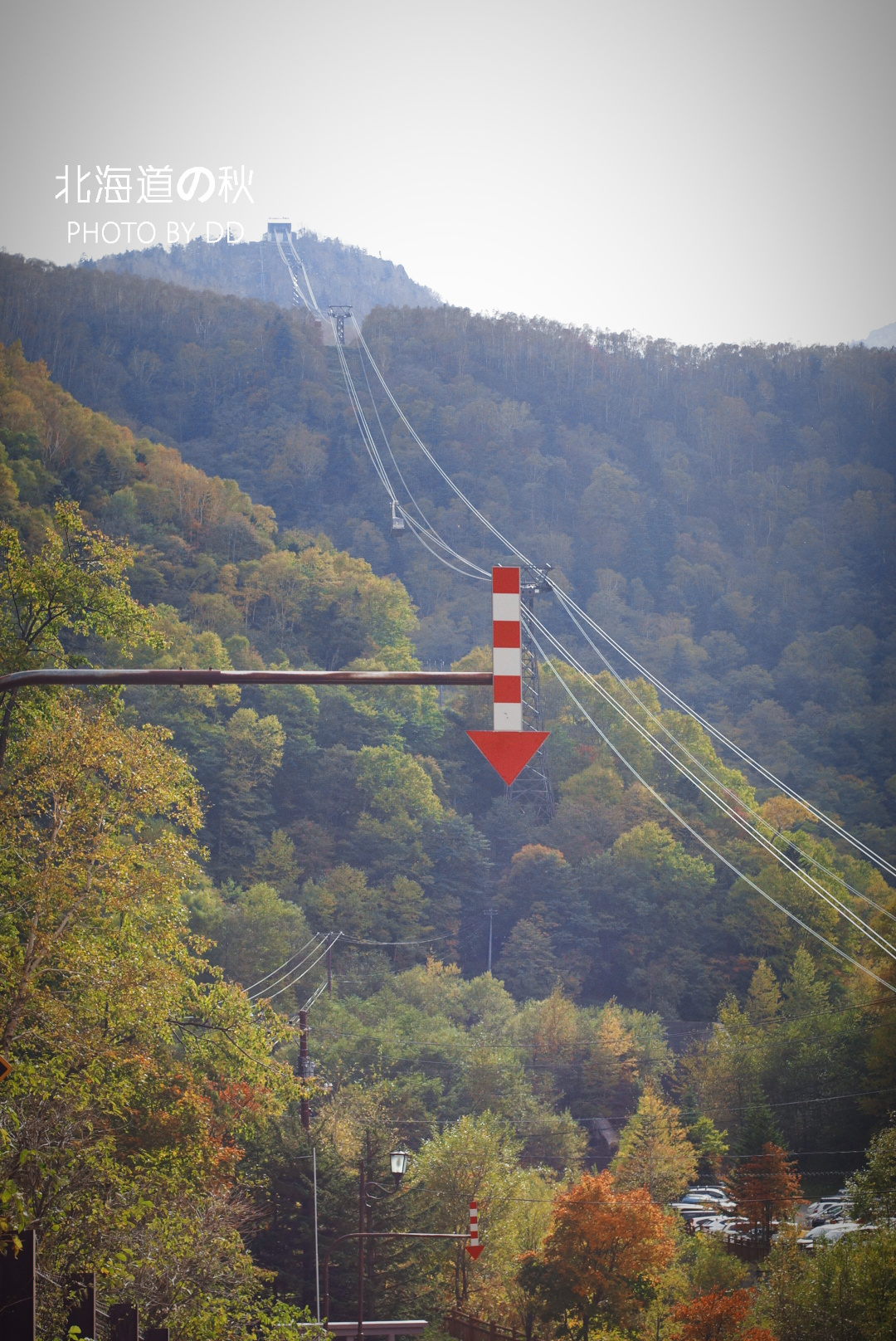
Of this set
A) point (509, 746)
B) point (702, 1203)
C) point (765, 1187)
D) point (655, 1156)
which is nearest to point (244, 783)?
point (655, 1156)

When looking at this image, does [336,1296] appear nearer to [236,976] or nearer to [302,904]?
[236,976]

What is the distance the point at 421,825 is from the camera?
242ft

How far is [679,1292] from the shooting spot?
32.4 meters

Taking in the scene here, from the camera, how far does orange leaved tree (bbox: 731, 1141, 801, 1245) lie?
39344 millimetres

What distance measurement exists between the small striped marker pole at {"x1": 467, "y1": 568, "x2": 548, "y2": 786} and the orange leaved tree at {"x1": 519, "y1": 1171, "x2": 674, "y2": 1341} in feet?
90.0

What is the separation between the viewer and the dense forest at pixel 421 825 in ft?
52.4

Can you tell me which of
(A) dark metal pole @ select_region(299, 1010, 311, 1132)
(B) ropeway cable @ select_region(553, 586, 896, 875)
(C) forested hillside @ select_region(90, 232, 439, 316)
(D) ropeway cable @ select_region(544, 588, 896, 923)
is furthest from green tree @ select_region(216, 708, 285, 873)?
(C) forested hillside @ select_region(90, 232, 439, 316)

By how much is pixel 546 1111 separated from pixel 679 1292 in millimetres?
15653

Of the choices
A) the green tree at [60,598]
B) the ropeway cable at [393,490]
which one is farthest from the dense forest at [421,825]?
the ropeway cable at [393,490]

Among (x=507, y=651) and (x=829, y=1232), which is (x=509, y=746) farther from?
(x=829, y=1232)

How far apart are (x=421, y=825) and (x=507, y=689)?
67.5 meters

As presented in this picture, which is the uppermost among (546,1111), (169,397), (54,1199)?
(169,397)

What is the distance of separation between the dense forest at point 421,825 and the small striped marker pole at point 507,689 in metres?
4.23

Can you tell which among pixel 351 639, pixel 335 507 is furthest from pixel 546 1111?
pixel 335 507
